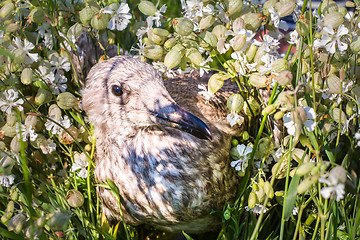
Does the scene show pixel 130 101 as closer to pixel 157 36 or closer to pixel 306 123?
pixel 157 36

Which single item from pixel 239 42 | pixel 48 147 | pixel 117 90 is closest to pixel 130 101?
pixel 117 90

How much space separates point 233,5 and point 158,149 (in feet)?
2.07

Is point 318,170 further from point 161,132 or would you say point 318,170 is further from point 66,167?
point 66,167

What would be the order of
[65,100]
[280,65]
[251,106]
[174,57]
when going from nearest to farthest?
[280,65], [174,57], [251,106], [65,100]

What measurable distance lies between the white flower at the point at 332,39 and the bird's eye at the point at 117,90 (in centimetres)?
82

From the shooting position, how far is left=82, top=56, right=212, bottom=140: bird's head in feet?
5.44

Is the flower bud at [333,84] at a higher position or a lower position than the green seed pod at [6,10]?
lower

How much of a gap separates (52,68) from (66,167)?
49cm

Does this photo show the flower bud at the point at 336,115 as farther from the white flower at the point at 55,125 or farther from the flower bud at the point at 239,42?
the white flower at the point at 55,125

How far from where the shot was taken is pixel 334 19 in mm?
1374

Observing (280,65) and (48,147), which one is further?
(48,147)

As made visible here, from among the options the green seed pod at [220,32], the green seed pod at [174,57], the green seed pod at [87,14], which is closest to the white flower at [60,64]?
the green seed pod at [87,14]

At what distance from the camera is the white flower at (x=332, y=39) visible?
1347 millimetres

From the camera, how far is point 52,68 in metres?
1.91
